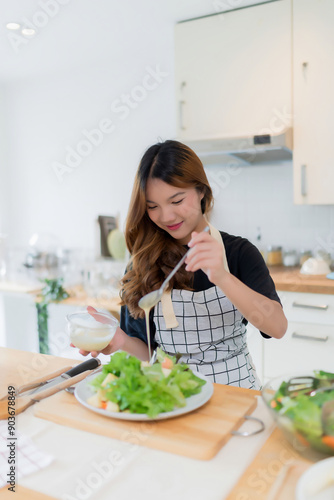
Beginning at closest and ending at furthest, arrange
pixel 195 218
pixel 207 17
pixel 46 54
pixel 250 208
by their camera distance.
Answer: pixel 195 218 → pixel 207 17 → pixel 250 208 → pixel 46 54

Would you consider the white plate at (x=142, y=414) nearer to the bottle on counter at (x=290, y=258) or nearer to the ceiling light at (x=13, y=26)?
the bottle on counter at (x=290, y=258)

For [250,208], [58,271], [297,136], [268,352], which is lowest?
[268,352]

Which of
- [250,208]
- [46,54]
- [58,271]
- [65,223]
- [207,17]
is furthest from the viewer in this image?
[65,223]

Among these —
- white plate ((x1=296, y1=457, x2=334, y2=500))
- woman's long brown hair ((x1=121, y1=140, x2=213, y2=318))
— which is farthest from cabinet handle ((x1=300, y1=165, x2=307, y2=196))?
white plate ((x1=296, y1=457, x2=334, y2=500))

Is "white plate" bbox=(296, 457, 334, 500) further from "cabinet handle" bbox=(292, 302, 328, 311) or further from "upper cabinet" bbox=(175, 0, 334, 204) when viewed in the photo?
"upper cabinet" bbox=(175, 0, 334, 204)

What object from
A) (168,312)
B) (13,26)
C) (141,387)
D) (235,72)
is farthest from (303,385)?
(13,26)

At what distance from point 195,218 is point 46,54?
2329 millimetres

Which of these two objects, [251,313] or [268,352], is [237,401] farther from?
[268,352]

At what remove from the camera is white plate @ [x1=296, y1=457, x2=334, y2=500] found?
2.04 ft

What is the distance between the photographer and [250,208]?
2.98 meters

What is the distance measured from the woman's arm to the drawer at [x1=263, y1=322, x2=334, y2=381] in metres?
1.09

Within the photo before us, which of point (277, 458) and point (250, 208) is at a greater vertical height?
point (250, 208)

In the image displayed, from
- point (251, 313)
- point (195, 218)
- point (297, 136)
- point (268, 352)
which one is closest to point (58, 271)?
point (268, 352)

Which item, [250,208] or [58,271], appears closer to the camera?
[250,208]
